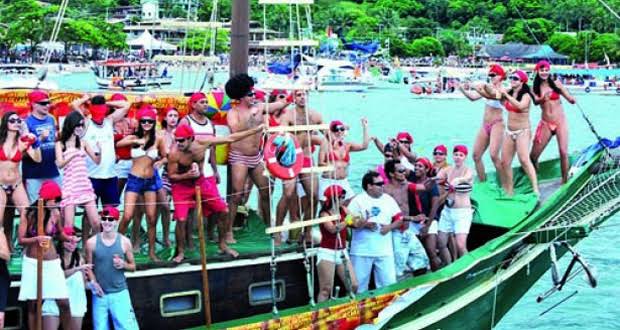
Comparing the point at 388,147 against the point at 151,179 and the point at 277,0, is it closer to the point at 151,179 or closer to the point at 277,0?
the point at 277,0

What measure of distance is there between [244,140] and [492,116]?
3733 millimetres

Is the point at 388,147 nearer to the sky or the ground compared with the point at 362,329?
nearer to the sky

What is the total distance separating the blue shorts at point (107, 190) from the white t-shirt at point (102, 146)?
60 mm

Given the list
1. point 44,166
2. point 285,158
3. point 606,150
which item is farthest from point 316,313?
point 606,150

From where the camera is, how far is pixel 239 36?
11367mm

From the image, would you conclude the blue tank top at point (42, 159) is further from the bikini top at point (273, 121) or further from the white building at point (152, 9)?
the white building at point (152, 9)

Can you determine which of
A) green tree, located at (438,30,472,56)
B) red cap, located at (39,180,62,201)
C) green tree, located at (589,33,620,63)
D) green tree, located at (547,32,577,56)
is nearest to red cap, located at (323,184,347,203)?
red cap, located at (39,180,62,201)

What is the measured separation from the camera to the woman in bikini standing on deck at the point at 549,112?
12.8 m

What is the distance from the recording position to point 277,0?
1030 cm

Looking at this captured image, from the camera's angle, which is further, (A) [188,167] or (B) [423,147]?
(B) [423,147]

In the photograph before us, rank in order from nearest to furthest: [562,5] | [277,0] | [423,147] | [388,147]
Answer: [277,0] < [388,147] < [423,147] < [562,5]

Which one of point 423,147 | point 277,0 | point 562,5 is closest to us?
point 277,0

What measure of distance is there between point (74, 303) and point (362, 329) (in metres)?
2.69

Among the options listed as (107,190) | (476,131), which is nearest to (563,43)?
(476,131)
